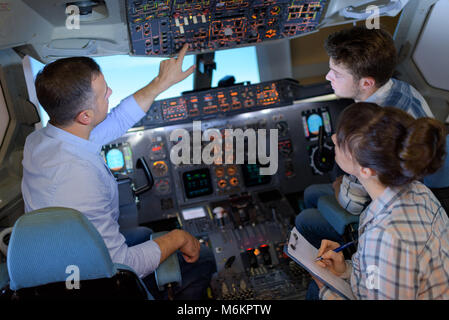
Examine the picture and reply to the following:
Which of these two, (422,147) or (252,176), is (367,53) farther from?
(252,176)

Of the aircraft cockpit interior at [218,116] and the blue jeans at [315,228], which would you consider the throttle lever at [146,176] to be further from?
the blue jeans at [315,228]

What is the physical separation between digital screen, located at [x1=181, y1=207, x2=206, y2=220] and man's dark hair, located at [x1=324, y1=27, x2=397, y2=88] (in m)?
1.59

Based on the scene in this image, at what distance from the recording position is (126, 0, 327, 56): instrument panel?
2.02m

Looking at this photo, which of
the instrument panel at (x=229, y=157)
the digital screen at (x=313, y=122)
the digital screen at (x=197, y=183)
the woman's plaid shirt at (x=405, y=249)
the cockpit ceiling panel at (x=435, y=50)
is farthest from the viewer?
the digital screen at (x=313, y=122)

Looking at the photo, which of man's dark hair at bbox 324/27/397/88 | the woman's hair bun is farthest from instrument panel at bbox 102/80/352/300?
the woman's hair bun

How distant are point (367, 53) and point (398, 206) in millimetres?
903

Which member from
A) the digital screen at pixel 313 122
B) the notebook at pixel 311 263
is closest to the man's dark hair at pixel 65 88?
the notebook at pixel 311 263

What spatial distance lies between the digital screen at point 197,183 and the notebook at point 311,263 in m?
1.55

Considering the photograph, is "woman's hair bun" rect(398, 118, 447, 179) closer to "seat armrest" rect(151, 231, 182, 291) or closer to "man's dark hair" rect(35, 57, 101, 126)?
"seat armrest" rect(151, 231, 182, 291)

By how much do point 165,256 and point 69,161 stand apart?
538 millimetres

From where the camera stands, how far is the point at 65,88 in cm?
139

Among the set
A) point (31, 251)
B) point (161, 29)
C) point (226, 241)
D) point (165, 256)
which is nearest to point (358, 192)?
point (165, 256)

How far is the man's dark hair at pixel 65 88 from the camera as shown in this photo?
1382 mm

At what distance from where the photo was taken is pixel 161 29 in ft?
7.10
